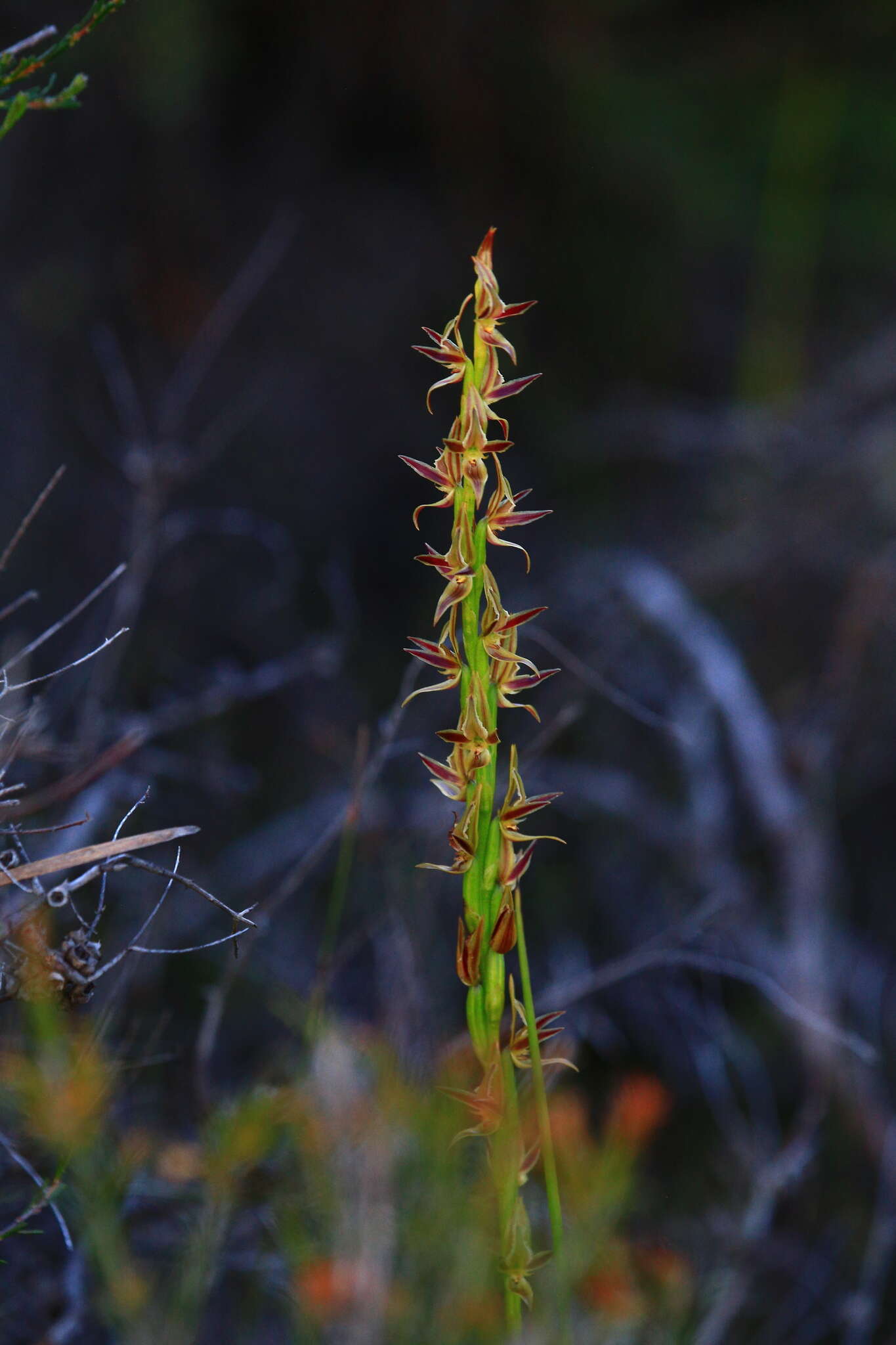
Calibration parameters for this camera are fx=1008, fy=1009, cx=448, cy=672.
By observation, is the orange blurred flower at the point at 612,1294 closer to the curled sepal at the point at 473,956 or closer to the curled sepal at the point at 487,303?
the curled sepal at the point at 473,956

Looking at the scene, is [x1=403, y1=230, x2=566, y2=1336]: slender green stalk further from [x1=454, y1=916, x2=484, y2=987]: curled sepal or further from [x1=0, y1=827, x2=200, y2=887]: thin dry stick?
[x1=0, y1=827, x2=200, y2=887]: thin dry stick

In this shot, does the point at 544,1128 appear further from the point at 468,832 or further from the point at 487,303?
the point at 487,303

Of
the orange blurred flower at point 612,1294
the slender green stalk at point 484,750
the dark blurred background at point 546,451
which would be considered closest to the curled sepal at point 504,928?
the slender green stalk at point 484,750

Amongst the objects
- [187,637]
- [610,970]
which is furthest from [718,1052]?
[187,637]

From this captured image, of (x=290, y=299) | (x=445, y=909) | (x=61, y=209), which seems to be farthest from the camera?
(x=290, y=299)

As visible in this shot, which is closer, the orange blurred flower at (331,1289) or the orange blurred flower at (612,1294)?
the orange blurred flower at (331,1289)

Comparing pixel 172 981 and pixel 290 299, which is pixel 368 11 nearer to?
pixel 290 299

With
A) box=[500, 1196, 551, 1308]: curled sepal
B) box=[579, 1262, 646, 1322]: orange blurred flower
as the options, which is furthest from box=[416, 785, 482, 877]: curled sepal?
box=[579, 1262, 646, 1322]: orange blurred flower

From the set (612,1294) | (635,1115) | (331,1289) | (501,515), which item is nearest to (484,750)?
(501,515)
